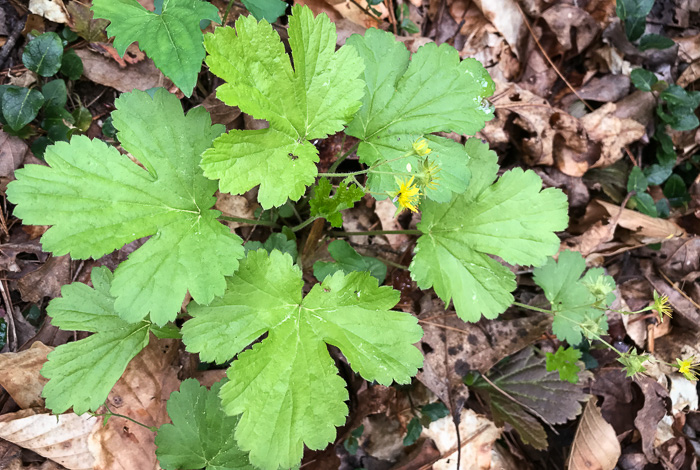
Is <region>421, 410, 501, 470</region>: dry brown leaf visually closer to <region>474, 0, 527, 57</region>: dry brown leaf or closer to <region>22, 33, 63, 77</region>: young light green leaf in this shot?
<region>474, 0, 527, 57</region>: dry brown leaf

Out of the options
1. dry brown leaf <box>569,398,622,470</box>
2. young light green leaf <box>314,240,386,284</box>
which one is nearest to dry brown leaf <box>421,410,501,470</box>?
dry brown leaf <box>569,398,622,470</box>

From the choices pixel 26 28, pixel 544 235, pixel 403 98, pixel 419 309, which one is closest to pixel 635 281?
pixel 544 235

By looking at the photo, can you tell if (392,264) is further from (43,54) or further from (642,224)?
(43,54)

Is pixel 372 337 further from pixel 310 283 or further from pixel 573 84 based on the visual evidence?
pixel 573 84

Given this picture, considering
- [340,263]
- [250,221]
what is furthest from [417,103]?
[250,221]

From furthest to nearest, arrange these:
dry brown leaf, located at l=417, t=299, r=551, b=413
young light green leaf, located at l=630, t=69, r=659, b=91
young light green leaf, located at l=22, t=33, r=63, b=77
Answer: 1. young light green leaf, located at l=630, t=69, r=659, b=91
2. dry brown leaf, located at l=417, t=299, r=551, b=413
3. young light green leaf, located at l=22, t=33, r=63, b=77
